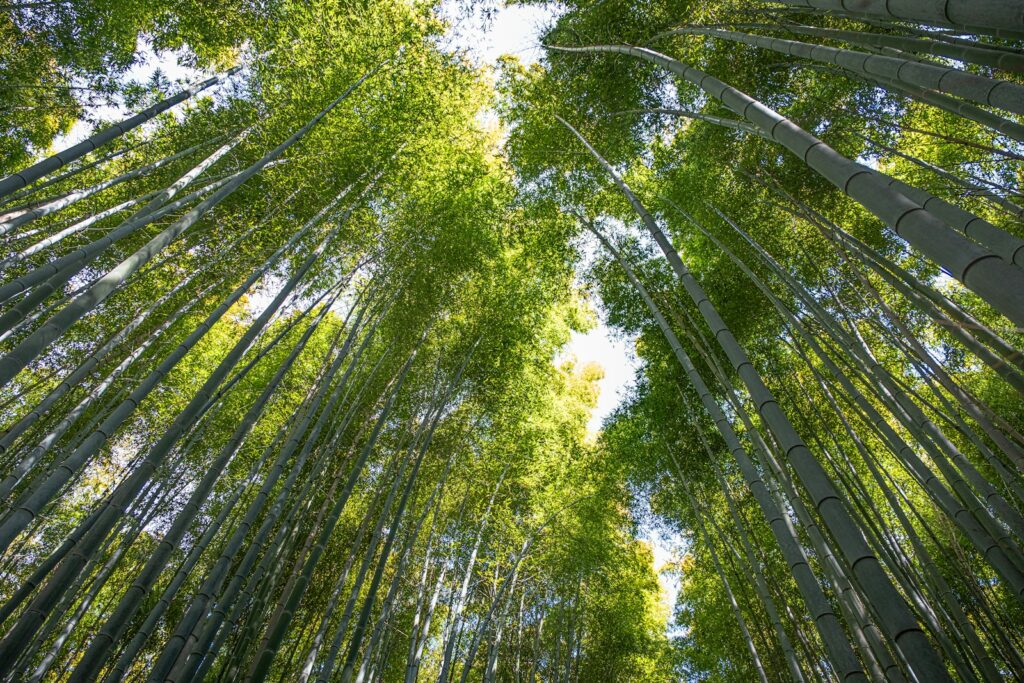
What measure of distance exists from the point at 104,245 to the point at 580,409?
6.80 metres

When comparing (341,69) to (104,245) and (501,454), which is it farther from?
(501,454)

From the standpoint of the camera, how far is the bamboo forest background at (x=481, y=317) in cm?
376

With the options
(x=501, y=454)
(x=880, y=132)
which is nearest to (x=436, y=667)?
(x=501, y=454)

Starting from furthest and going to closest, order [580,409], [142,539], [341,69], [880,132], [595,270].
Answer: [580,409] → [142,539] → [595,270] → [341,69] → [880,132]

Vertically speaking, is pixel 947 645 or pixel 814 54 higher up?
pixel 814 54

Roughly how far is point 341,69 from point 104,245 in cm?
364

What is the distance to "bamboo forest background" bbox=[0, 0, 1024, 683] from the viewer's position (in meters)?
3.76

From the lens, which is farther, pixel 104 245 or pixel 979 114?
pixel 104 245

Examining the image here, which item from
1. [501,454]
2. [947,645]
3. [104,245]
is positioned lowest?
[947,645]

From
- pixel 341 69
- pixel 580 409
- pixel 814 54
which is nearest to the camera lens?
pixel 814 54

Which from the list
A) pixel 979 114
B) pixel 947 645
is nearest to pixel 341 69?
pixel 979 114

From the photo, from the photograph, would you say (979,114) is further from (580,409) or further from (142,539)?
(142,539)

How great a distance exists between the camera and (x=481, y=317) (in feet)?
20.7

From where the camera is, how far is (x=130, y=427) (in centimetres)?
646
